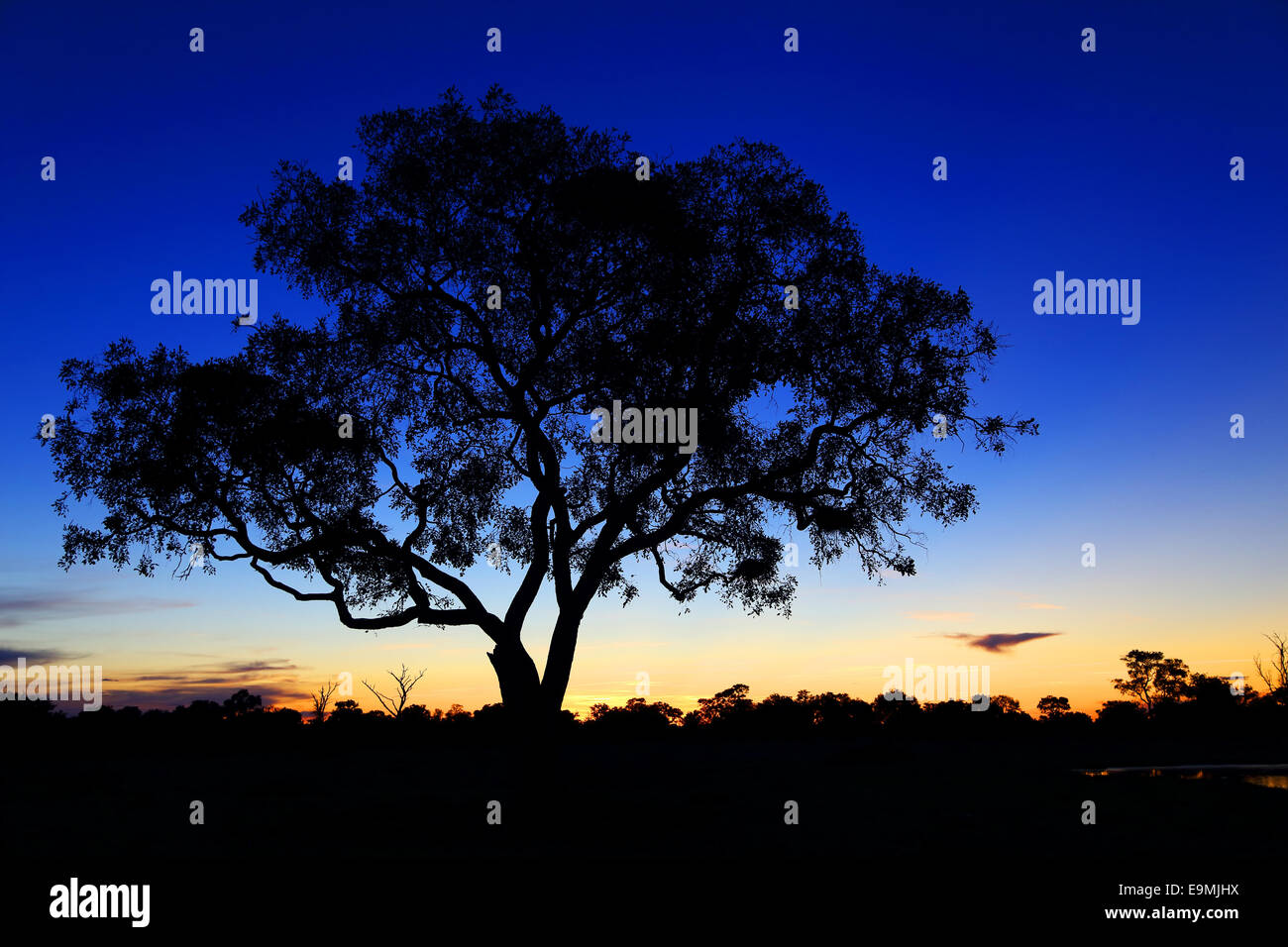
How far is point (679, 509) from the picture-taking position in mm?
23484

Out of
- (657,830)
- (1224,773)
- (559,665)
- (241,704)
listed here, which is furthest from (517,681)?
(241,704)

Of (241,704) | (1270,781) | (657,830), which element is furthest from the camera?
(241,704)

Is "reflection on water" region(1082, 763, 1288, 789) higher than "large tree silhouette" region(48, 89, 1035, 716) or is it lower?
lower

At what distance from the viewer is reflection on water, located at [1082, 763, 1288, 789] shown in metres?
29.1

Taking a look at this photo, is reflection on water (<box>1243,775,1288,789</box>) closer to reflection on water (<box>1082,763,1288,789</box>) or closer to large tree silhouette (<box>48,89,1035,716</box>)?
reflection on water (<box>1082,763,1288,789</box>)

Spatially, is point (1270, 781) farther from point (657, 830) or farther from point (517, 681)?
point (517, 681)

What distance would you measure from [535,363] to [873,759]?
21.8m

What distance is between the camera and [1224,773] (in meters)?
31.8

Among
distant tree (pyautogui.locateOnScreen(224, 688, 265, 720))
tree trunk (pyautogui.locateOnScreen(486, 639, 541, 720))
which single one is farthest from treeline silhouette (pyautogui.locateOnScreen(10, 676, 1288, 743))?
tree trunk (pyautogui.locateOnScreen(486, 639, 541, 720))

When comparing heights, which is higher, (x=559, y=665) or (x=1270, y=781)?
(x=559, y=665)

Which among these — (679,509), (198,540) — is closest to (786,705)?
(679,509)

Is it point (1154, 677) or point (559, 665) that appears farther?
point (1154, 677)
